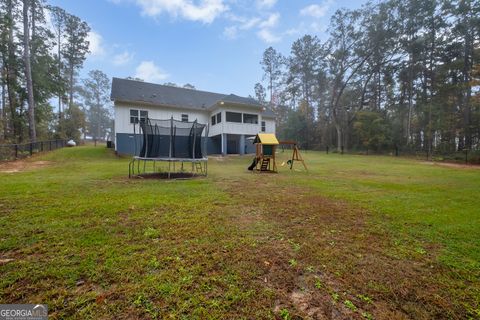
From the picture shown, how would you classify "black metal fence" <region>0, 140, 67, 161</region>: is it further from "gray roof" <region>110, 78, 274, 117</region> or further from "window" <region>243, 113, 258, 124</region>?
"window" <region>243, 113, 258, 124</region>

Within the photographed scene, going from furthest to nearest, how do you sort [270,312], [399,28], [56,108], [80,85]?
1. [80,85]
2. [56,108]
3. [399,28]
4. [270,312]

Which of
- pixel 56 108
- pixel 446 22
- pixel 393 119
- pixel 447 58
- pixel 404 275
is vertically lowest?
pixel 404 275

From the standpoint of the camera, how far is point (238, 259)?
222 cm

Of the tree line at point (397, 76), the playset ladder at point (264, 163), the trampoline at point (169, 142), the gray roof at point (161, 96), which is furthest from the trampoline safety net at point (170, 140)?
the tree line at point (397, 76)

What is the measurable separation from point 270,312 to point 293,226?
68.9 inches

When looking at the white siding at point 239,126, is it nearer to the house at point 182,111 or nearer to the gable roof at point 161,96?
→ the house at point 182,111

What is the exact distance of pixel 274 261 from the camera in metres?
2.22

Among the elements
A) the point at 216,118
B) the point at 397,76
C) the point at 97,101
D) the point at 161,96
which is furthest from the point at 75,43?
the point at 397,76

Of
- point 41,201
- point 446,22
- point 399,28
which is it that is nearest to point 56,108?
point 41,201

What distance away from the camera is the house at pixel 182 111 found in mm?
16531

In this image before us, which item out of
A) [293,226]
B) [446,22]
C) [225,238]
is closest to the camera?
[225,238]

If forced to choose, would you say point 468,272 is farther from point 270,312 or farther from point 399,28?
point 399,28

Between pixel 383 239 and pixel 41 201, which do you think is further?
pixel 41 201

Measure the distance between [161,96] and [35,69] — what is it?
1019 cm
